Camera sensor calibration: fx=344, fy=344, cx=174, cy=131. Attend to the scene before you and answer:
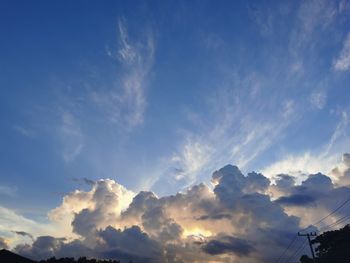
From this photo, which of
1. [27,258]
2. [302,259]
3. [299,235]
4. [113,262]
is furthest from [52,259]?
[302,259]

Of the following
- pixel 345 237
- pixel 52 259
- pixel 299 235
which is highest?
pixel 345 237

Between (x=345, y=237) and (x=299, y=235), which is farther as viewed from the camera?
(x=345, y=237)

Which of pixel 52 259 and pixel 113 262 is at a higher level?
pixel 113 262

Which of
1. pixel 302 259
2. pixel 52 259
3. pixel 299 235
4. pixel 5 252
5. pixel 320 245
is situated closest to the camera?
pixel 5 252

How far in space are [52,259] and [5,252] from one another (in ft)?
86.2

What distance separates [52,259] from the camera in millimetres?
75250

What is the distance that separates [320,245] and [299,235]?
22540 millimetres

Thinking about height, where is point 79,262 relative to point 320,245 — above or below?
below

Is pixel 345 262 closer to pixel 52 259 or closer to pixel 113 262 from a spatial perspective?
pixel 113 262

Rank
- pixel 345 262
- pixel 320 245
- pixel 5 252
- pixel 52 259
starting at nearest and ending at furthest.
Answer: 1. pixel 5 252
2. pixel 345 262
3. pixel 52 259
4. pixel 320 245

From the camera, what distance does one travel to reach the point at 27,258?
2117 inches

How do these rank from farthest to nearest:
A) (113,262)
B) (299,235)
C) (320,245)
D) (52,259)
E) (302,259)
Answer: (302,259)
(113,262)
(320,245)
(52,259)
(299,235)

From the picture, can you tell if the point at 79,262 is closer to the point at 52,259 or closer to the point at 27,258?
the point at 52,259

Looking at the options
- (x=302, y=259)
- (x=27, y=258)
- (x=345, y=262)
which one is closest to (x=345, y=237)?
(x=345, y=262)
